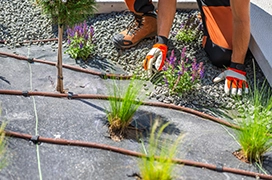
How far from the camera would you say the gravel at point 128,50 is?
3215 millimetres

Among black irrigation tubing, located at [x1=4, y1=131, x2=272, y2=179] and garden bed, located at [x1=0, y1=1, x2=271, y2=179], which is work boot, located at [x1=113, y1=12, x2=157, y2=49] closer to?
garden bed, located at [x1=0, y1=1, x2=271, y2=179]

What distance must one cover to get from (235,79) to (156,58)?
26.1 inches

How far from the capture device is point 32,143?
2.48 m

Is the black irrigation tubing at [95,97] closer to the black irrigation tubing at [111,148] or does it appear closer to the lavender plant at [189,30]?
the black irrigation tubing at [111,148]

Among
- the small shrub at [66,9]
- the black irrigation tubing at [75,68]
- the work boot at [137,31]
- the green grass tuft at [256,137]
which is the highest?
the small shrub at [66,9]

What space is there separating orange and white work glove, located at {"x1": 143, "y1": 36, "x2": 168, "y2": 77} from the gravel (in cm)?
9

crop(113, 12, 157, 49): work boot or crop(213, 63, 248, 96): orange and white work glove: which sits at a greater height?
crop(113, 12, 157, 49): work boot

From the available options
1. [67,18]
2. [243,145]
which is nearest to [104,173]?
[243,145]

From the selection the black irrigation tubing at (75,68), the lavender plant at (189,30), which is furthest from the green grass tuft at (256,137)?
the lavender plant at (189,30)

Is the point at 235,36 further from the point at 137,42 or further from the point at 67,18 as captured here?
the point at 67,18

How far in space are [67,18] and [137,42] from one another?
117cm

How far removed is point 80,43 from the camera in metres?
3.71

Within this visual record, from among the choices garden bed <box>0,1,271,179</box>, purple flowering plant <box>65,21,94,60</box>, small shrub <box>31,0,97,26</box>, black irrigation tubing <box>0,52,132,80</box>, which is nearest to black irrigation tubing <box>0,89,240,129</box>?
garden bed <box>0,1,271,179</box>

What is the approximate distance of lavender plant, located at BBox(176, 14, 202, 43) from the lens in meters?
3.90
